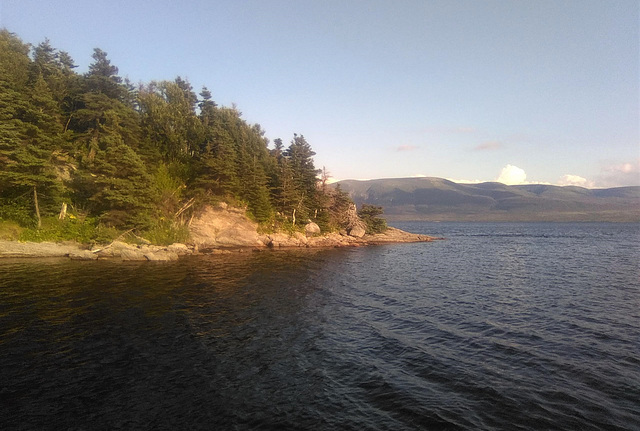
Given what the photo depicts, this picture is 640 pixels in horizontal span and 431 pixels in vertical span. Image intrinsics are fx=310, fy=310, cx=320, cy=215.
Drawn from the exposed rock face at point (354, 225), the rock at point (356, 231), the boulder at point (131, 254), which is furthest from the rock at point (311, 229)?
the boulder at point (131, 254)

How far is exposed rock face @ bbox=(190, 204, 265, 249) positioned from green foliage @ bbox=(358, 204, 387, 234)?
37.7 metres

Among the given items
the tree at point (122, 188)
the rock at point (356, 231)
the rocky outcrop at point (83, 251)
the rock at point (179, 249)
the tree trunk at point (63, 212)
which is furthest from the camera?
the rock at point (356, 231)

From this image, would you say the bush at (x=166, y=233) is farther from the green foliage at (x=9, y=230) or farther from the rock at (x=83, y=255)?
the green foliage at (x=9, y=230)

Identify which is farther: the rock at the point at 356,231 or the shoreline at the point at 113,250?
the rock at the point at 356,231

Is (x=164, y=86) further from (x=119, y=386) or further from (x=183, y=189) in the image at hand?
(x=119, y=386)

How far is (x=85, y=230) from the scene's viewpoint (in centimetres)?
4800

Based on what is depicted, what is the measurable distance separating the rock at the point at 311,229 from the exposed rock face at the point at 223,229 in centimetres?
1365

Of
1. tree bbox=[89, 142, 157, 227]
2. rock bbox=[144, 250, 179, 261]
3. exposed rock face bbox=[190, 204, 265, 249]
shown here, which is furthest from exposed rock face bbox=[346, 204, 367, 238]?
tree bbox=[89, 142, 157, 227]

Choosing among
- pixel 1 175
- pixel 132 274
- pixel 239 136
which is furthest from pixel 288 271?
pixel 239 136

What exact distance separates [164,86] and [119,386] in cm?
8706

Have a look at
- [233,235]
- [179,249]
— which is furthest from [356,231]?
[179,249]

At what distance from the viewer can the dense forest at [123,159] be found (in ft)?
148

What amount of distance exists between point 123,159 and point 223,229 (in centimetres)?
2236

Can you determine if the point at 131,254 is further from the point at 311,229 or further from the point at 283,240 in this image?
the point at 311,229
